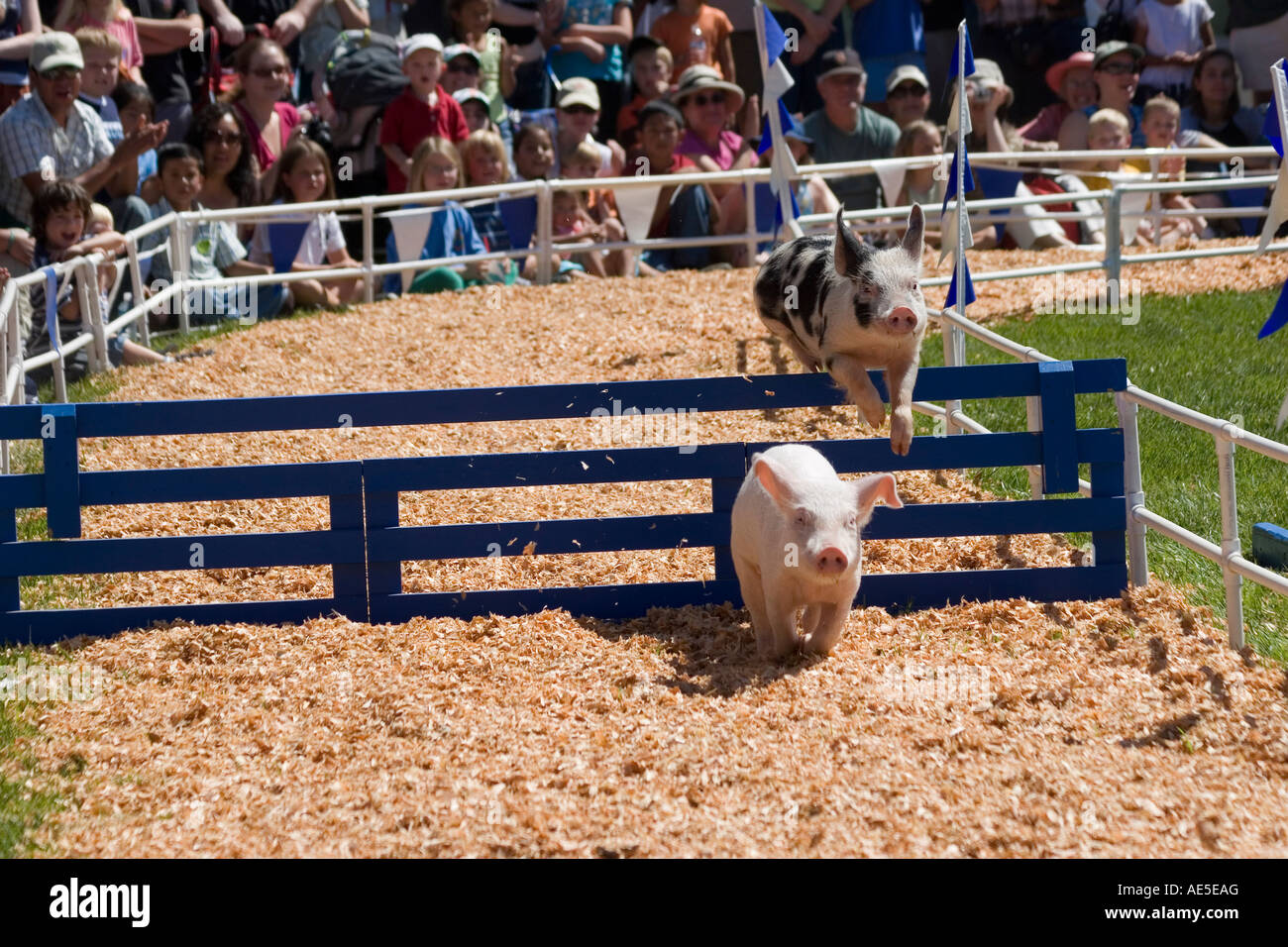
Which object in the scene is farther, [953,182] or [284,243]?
[284,243]

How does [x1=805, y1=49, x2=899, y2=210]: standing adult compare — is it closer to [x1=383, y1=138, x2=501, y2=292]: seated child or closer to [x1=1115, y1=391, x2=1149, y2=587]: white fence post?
[x1=383, y1=138, x2=501, y2=292]: seated child

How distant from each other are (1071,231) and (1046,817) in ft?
32.0

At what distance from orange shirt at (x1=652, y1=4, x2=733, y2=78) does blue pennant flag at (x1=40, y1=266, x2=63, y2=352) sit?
655 centimetres

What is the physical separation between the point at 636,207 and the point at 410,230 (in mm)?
1828

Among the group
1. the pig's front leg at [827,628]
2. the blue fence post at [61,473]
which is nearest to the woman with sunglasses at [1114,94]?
the pig's front leg at [827,628]

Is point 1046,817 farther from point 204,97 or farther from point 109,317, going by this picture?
point 204,97

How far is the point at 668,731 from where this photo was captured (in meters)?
4.69

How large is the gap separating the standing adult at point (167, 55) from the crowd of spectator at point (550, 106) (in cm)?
2

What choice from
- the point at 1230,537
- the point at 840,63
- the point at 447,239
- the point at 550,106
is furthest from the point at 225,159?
the point at 1230,537

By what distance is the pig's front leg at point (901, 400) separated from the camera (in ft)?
18.2

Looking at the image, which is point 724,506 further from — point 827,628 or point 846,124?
point 846,124

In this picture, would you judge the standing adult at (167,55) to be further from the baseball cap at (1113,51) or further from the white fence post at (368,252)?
the baseball cap at (1113,51)

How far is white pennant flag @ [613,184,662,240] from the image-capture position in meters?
11.8

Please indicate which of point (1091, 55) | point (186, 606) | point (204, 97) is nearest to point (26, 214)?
point (204, 97)
